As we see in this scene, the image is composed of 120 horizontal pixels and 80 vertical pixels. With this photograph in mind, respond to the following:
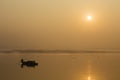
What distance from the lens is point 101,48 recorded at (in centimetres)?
124

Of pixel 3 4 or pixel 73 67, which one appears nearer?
pixel 3 4

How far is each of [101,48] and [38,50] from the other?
12.9 inches

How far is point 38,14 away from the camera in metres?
1.16

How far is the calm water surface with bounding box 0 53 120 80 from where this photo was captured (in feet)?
4.05

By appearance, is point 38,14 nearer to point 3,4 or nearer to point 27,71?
point 3,4

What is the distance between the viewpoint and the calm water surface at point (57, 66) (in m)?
1.23

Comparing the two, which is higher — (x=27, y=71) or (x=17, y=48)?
(x=17, y=48)

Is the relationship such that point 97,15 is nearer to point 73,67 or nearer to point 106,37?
point 106,37

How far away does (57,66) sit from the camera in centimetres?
124

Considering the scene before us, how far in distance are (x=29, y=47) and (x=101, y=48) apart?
0.37 meters

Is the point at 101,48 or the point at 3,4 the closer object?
the point at 3,4

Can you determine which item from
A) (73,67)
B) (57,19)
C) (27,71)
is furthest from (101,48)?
(27,71)

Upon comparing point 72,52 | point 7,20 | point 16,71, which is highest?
point 7,20

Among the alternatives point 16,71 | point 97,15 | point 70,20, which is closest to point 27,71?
point 16,71
